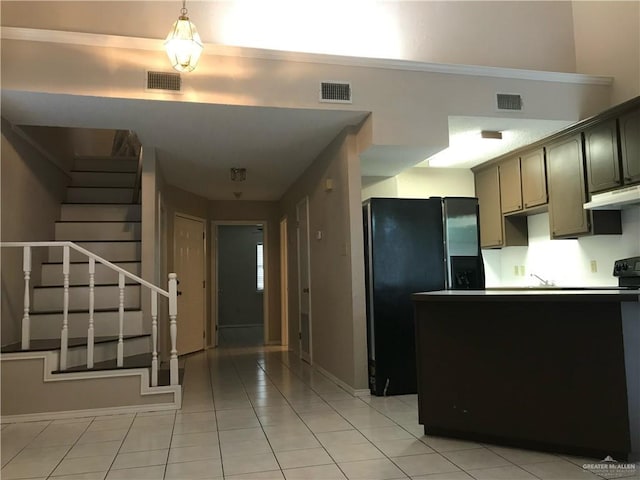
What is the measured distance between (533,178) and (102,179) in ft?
16.4

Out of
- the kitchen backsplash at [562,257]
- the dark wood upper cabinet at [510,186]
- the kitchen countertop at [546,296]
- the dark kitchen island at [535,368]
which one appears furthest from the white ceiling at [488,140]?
the dark kitchen island at [535,368]

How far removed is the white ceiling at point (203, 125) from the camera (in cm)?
350

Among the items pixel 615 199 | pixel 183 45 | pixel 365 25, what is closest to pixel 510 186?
pixel 615 199

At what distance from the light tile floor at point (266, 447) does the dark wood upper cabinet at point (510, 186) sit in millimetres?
2458

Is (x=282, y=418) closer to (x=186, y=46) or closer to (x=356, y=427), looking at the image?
(x=356, y=427)

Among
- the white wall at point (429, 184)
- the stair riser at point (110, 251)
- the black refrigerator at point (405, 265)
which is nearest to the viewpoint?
the black refrigerator at point (405, 265)

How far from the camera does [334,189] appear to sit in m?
4.49

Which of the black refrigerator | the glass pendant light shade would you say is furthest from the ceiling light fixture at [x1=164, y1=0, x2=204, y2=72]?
the black refrigerator

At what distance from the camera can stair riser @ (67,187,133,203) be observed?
554 cm

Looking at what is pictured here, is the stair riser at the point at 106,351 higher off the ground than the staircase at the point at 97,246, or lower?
lower

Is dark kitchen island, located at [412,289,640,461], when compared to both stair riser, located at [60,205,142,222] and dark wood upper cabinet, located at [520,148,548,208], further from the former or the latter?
stair riser, located at [60,205,142,222]

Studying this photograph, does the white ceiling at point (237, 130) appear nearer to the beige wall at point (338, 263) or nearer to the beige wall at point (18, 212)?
the beige wall at point (338, 263)

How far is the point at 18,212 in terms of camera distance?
12.9ft

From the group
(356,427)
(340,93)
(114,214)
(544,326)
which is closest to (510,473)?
(544,326)
